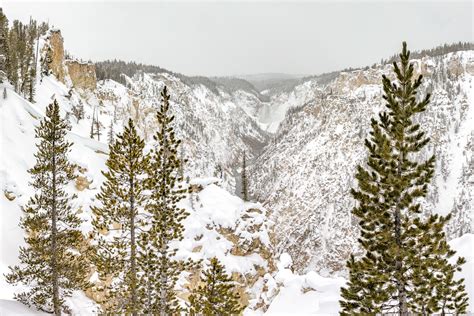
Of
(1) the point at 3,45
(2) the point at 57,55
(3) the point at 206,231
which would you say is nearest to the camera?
(3) the point at 206,231

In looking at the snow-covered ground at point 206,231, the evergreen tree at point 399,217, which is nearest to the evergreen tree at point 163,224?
the snow-covered ground at point 206,231

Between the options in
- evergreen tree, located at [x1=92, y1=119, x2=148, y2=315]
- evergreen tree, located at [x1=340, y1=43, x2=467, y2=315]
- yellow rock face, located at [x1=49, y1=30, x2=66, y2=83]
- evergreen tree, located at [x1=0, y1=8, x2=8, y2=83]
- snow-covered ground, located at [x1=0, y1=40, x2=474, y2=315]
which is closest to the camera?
evergreen tree, located at [x1=340, y1=43, x2=467, y2=315]

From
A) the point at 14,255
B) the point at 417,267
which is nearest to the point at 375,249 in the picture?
the point at 417,267

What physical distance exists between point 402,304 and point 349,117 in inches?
5880

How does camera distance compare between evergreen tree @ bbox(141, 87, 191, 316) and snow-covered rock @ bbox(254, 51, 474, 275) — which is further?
snow-covered rock @ bbox(254, 51, 474, 275)

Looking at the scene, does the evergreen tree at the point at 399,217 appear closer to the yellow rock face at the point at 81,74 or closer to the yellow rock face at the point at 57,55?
the yellow rock face at the point at 57,55

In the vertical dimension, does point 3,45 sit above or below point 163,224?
above

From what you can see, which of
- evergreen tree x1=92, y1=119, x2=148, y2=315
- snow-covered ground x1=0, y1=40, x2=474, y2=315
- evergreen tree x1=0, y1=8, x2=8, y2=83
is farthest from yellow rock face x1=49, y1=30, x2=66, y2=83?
evergreen tree x1=92, y1=119, x2=148, y2=315

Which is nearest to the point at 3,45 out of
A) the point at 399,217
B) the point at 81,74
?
the point at 399,217

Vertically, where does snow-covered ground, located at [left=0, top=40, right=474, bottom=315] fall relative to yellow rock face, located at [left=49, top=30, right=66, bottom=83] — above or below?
below

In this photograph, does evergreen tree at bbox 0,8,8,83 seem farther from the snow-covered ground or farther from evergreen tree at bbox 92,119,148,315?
evergreen tree at bbox 92,119,148,315

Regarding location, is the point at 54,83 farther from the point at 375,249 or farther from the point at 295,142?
the point at 295,142

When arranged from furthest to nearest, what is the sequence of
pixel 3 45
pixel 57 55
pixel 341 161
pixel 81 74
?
pixel 341 161 → pixel 81 74 → pixel 57 55 → pixel 3 45

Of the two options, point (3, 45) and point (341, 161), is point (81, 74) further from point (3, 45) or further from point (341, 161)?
point (341, 161)
